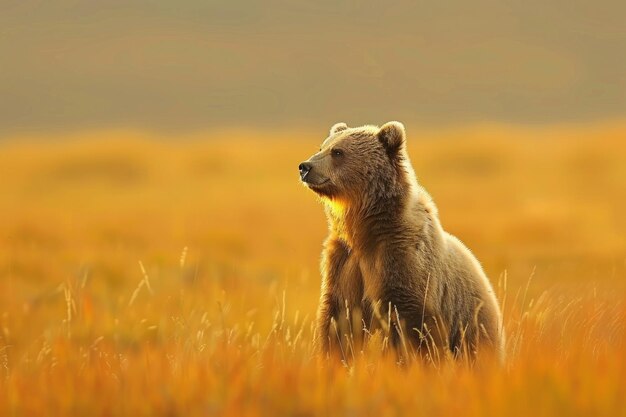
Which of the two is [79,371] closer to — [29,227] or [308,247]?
[308,247]

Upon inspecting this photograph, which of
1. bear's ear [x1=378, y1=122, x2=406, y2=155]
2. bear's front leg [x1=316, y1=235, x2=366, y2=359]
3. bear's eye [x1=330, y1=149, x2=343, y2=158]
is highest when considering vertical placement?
bear's ear [x1=378, y1=122, x2=406, y2=155]

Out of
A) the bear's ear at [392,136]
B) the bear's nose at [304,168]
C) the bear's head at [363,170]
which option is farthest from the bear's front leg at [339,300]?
the bear's ear at [392,136]

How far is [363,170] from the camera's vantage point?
18.0 ft

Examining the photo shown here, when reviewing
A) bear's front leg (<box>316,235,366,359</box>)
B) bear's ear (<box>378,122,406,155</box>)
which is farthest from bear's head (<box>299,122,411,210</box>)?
bear's front leg (<box>316,235,366,359</box>)

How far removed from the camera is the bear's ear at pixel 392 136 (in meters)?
5.45

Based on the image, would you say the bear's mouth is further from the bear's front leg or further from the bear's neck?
the bear's front leg

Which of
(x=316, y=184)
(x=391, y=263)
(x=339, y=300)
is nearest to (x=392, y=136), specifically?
(x=316, y=184)

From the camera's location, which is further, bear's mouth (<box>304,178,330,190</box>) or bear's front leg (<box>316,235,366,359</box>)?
bear's mouth (<box>304,178,330,190</box>)

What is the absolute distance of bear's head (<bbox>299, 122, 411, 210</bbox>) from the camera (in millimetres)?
5430

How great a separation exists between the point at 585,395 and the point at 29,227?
13646 millimetres

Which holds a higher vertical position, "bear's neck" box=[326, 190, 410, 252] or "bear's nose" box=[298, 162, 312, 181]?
"bear's nose" box=[298, 162, 312, 181]

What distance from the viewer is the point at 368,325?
5.17m

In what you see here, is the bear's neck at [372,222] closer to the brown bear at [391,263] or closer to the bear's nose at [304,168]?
the brown bear at [391,263]

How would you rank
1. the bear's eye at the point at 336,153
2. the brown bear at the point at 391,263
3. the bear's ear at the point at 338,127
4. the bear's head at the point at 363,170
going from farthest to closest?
1. the bear's ear at the point at 338,127
2. the bear's eye at the point at 336,153
3. the bear's head at the point at 363,170
4. the brown bear at the point at 391,263
